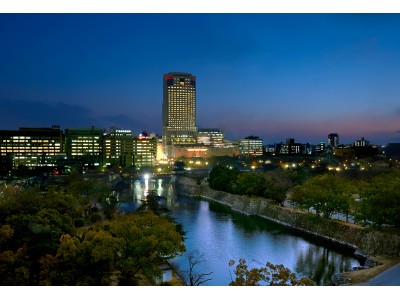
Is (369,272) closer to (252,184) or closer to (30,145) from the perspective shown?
(252,184)

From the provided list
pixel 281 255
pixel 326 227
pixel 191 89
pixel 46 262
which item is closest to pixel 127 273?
pixel 46 262

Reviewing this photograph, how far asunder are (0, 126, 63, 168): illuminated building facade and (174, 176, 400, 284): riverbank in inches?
1255

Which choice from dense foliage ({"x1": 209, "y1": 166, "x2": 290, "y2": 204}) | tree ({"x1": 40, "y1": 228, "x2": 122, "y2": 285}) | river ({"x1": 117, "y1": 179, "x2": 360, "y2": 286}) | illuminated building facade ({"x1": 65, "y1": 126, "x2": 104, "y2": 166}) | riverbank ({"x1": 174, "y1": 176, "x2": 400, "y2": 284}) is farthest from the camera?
illuminated building facade ({"x1": 65, "y1": 126, "x2": 104, "y2": 166})

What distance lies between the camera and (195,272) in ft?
32.7

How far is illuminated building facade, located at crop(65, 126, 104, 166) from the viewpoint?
53.5 metres

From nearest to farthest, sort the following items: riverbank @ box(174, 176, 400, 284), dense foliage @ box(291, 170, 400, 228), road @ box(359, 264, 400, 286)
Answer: road @ box(359, 264, 400, 286), riverbank @ box(174, 176, 400, 284), dense foliage @ box(291, 170, 400, 228)

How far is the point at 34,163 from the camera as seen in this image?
149ft

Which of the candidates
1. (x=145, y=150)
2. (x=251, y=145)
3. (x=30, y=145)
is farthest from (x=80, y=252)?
(x=251, y=145)

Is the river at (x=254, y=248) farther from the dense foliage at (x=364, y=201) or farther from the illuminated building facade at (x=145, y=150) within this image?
the illuminated building facade at (x=145, y=150)

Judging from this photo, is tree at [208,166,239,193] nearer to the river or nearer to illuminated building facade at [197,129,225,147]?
the river

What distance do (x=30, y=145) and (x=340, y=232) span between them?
43.0 m

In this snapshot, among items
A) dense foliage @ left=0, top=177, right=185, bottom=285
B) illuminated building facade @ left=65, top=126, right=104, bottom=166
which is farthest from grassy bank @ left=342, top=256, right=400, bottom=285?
illuminated building facade @ left=65, top=126, right=104, bottom=166

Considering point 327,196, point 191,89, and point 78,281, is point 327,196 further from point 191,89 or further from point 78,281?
point 191,89

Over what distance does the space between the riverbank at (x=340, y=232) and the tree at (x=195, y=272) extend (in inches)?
126
